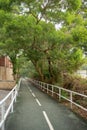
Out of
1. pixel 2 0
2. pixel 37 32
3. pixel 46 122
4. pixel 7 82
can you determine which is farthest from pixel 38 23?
pixel 7 82

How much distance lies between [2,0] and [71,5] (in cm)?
430

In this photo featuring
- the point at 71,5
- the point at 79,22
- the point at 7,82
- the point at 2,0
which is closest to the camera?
the point at 2,0

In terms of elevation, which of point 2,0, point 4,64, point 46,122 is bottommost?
point 46,122

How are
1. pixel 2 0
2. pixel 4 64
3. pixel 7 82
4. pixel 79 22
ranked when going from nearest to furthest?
pixel 2 0 < pixel 79 22 < pixel 7 82 < pixel 4 64

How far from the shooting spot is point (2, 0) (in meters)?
13.2

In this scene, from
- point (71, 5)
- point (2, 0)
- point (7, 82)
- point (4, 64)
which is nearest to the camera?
point (2, 0)

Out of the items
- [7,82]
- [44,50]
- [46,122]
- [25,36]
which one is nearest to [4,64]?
[7,82]

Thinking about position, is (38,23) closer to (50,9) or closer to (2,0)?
(50,9)

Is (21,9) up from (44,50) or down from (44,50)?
up

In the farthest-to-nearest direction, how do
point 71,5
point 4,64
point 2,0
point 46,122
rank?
1. point 4,64
2. point 71,5
3. point 2,0
4. point 46,122

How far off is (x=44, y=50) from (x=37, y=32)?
5290 millimetres

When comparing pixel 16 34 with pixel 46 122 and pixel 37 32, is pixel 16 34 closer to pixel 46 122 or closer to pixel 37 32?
pixel 37 32

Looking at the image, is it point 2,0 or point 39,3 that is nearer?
point 2,0

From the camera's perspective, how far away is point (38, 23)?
16656mm
